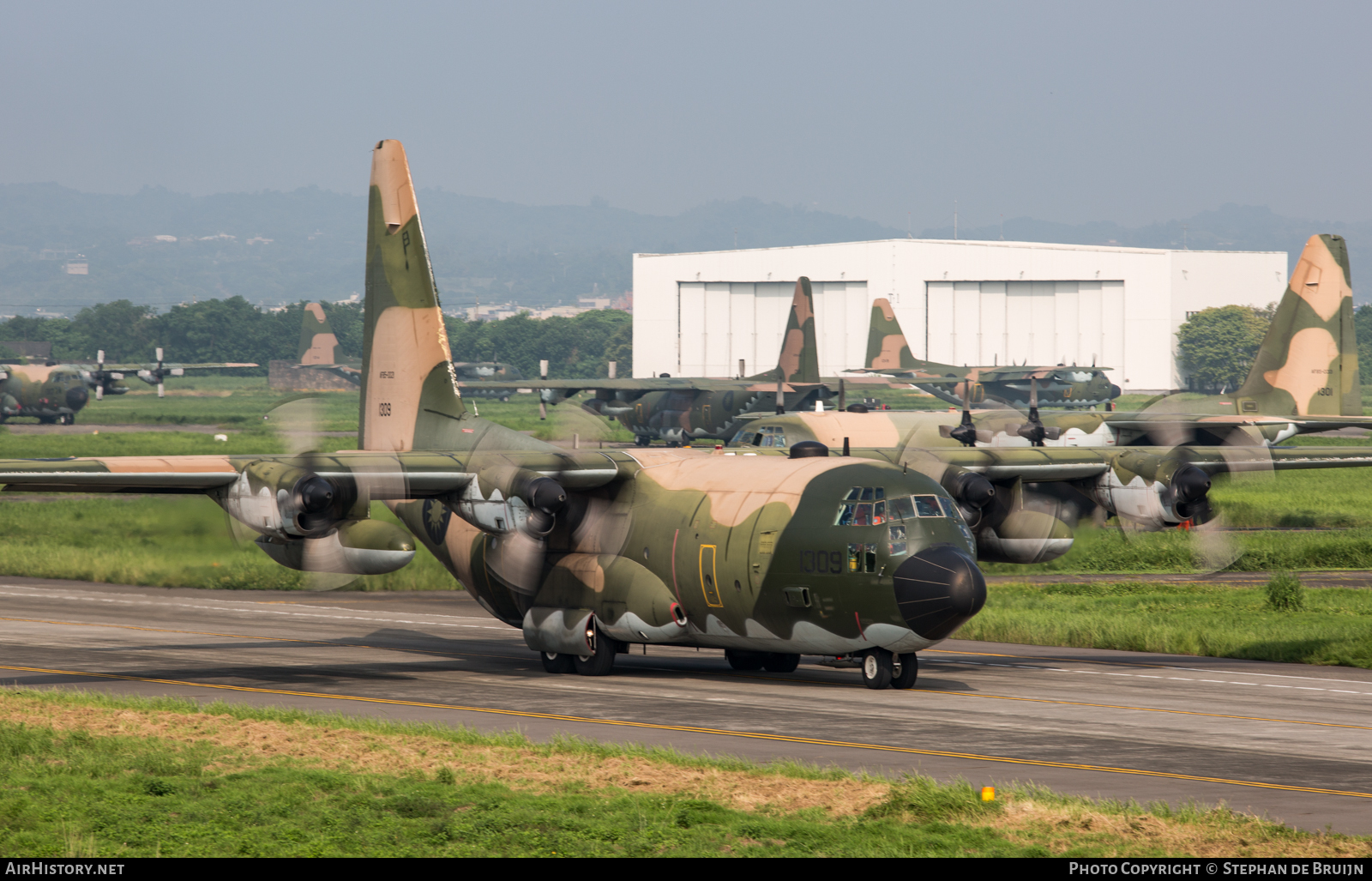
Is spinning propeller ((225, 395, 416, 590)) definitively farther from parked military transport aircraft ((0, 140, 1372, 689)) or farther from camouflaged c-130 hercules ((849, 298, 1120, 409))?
camouflaged c-130 hercules ((849, 298, 1120, 409))

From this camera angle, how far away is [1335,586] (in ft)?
129

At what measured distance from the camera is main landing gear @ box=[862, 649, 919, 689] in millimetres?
22969

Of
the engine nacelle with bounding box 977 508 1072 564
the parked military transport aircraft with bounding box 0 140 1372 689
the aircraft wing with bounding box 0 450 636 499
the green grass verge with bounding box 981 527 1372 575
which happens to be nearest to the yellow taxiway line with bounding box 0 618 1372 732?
the parked military transport aircraft with bounding box 0 140 1372 689

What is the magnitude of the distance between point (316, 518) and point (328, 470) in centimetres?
82

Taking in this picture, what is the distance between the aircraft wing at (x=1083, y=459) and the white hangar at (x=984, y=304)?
108 metres

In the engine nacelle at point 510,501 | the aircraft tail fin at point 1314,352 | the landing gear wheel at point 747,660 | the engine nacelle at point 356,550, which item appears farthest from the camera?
the aircraft tail fin at point 1314,352

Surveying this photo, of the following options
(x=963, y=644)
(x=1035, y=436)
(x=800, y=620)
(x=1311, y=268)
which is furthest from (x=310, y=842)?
A: (x=1311, y=268)

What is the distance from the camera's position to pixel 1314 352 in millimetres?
50719

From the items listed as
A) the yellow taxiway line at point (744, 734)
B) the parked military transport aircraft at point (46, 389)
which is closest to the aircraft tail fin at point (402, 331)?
the yellow taxiway line at point (744, 734)

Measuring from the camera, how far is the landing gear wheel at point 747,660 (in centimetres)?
2655

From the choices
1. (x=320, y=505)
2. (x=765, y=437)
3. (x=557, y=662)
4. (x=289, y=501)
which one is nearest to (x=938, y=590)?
(x=557, y=662)

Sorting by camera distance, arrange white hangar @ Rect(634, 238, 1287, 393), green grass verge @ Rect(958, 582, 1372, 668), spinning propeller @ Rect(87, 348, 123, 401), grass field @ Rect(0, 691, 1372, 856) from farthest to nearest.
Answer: white hangar @ Rect(634, 238, 1287, 393), spinning propeller @ Rect(87, 348, 123, 401), green grass verge @ Rect(958, 582, 1372, 668), grass field @ Rect(0, 691, 1372, 856)

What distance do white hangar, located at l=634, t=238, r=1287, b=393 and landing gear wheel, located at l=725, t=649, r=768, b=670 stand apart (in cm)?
10980

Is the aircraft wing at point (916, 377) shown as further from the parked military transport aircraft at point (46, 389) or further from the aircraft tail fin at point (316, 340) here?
the aircraft tail fin at point (316, 340)
